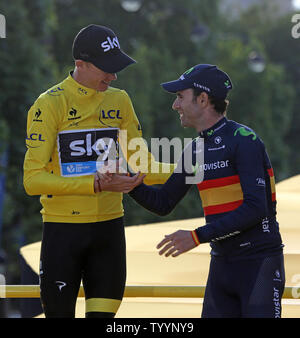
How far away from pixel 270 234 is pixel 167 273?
423 centimetres

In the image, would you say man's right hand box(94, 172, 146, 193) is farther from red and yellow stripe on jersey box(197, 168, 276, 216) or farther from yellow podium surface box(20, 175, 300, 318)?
yellow podium surface box(20, 175, 300, 318)

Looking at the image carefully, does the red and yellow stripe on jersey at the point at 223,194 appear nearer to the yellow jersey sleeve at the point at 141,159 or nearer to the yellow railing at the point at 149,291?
the yellow jersey sleeve at the point at 141,159

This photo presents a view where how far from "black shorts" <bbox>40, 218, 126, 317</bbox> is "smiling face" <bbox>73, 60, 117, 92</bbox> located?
2.64ft

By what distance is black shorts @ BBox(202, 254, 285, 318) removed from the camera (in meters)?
4.30

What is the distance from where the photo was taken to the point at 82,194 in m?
4.73

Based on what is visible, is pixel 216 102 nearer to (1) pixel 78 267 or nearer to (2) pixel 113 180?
(2) pixel 113 180

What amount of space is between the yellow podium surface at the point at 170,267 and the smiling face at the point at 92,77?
2086mm

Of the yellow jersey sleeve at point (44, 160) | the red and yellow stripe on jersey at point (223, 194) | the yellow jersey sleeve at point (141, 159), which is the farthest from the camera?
the yellow jersey sleeve at point (141, 159)

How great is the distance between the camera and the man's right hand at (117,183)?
4.58m

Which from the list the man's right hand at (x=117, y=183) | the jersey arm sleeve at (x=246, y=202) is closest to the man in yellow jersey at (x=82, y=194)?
the man's right hand at (x=117, y=183)

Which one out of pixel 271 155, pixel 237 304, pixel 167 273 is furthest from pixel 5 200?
pixel 237 304

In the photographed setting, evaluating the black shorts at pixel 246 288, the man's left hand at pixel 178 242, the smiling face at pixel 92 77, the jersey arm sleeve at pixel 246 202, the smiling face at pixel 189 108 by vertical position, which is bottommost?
the black shorts at pixel 246 288

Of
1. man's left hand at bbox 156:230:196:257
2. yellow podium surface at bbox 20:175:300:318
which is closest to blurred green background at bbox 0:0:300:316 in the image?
yellow podium surface at bbox 20:175:300:318

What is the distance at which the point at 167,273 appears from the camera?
851 cm
